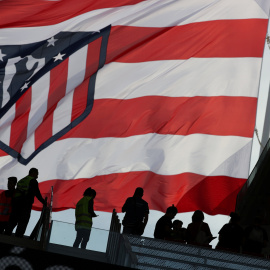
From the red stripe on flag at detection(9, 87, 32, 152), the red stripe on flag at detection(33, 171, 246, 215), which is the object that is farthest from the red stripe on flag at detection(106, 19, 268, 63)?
the red stripe on flag at detection(33, 171, 246, 215)

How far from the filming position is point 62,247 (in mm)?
12914

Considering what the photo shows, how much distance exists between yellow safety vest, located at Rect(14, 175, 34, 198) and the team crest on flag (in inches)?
37.3

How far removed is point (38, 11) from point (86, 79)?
1.47 meters

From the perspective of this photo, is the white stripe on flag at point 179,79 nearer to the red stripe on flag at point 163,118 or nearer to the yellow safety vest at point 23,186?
the red stripe on flag at point 163,118

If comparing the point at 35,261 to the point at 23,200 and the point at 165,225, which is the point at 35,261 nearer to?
the point at 165,225

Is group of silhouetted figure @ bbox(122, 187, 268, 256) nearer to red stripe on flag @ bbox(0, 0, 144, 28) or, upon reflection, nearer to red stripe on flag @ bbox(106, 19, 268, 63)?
red stripe on flag @ bbox(106, 19, 268, 63)

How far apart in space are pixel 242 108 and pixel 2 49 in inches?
175

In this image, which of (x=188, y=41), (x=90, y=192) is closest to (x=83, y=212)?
(x=90, y=192)

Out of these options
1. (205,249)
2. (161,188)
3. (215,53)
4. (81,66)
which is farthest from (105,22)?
(205,249)

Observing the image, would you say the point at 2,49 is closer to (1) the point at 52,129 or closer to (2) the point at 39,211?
(1) the point at 52,129

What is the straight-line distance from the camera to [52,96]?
53.5 feet

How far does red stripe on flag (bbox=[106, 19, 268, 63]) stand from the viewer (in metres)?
16.9

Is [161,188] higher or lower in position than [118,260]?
higher

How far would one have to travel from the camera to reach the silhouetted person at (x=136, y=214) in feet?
48.1
